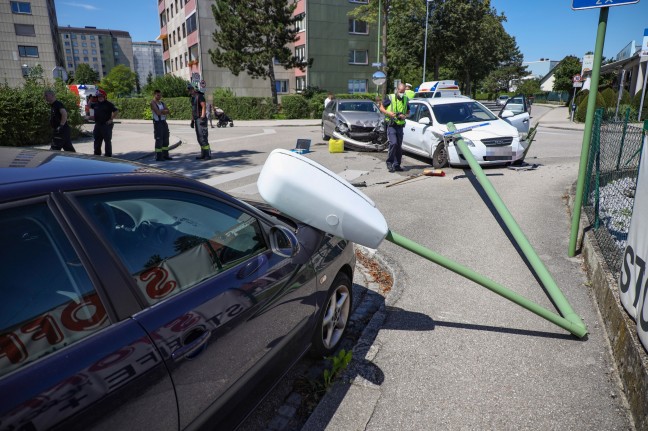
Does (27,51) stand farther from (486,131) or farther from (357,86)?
(486,131)

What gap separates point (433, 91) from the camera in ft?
84.7

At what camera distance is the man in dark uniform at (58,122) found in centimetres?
1018

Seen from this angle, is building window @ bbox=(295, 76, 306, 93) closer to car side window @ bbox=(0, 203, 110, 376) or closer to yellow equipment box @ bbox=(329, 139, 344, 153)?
yellow equipment box @ bbox=(329, 139, 344, 153)

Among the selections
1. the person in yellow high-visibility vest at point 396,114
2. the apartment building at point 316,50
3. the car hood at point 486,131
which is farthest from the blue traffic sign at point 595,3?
the apartment building at point 316,50

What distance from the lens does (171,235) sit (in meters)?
2.18

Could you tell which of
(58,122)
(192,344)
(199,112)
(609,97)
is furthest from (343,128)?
(609,97)

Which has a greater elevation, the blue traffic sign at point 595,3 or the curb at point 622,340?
the blue traffic sign at point 595,3

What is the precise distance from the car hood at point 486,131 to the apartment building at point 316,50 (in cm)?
3455

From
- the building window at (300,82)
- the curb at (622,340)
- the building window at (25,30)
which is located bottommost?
the curb at (622,340)

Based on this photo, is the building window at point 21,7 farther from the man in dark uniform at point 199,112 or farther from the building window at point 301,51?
the man in dark uniform at point 199,112

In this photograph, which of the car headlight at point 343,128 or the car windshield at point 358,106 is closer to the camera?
the car headlight at point 343,128

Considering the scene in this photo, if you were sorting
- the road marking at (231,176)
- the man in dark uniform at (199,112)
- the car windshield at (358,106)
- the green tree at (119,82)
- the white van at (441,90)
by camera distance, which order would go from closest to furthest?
the road marking at (231,176) < the man in dark uniform at (199,112) < the car windshield at (358,106) < the white van at (441,90) < the green tree at (119,82)

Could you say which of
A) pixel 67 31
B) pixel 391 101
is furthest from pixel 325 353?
pixel 67 31

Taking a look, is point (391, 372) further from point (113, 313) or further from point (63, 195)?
point (63, 195)
